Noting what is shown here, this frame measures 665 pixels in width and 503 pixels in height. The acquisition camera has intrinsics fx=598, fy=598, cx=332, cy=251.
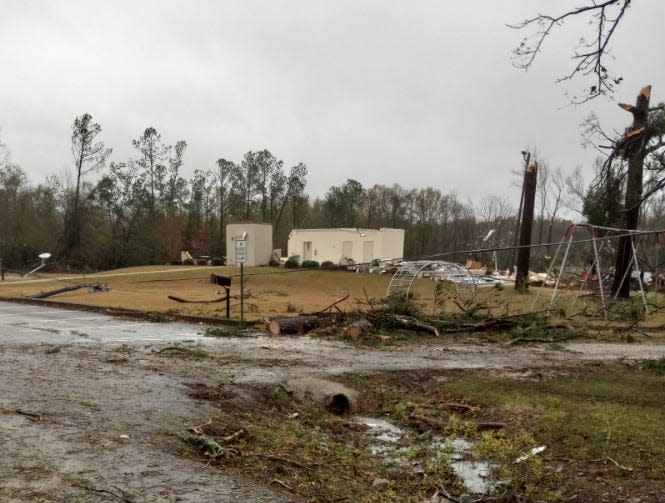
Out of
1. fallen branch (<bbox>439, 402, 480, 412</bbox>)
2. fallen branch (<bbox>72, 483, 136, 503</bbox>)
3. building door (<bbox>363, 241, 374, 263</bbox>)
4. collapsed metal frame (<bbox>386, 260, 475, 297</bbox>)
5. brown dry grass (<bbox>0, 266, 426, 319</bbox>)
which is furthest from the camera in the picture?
building door (<bbox>363, 241, 374, 263</bbox>)

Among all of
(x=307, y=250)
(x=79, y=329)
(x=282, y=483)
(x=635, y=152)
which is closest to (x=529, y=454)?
(x=282, y=483)

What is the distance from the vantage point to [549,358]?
36.4 ft

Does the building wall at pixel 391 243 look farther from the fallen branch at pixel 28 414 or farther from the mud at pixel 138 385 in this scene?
the fallen branch at pixel 28 414

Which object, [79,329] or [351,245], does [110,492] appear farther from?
[351,245]

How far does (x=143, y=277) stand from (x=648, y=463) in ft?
115

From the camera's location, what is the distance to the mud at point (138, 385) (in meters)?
4.03

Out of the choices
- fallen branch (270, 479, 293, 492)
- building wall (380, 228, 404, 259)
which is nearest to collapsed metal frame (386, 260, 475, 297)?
fallen branch (270, 479, 293, 492)

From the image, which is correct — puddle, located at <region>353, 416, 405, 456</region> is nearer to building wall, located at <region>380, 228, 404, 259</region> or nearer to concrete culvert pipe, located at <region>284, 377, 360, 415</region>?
concrete culvert pipe, located at <region>284, 377, 360, 415</region>

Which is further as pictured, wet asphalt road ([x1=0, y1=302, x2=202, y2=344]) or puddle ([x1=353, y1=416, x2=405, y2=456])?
wet asphalt road ([x1=0, y1=302, x2=202, y2=344])

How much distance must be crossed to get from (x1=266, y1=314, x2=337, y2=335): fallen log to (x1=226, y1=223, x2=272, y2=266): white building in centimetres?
3129

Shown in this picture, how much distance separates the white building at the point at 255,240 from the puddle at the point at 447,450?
130 feet

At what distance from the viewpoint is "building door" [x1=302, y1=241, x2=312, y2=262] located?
167 ft

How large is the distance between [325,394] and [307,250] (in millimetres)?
43585

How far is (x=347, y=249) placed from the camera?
4856 cm
